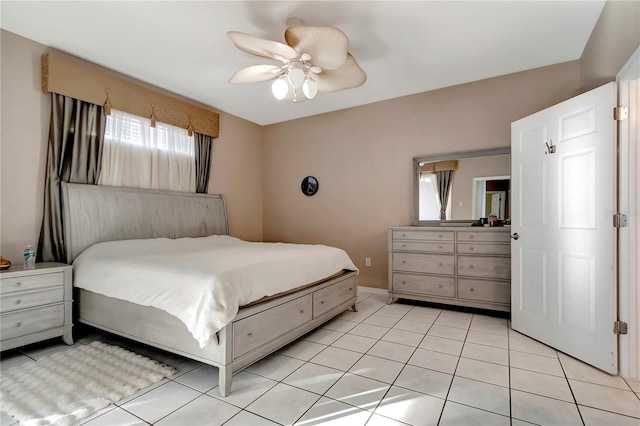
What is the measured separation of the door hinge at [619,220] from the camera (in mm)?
2065

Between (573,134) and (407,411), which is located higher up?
(573,134)

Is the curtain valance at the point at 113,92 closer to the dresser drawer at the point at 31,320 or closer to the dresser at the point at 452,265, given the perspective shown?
the dresser drawer at the point at 31,320

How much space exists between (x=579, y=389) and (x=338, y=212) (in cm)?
333

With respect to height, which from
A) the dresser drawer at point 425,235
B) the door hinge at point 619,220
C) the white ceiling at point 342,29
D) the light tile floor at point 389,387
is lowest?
the light tile floor at point 389,387

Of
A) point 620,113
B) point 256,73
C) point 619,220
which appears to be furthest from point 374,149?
point 619,220

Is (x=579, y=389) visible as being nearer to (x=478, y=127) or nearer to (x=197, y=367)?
(x=197, y=367)

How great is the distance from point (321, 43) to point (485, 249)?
8.76 feet

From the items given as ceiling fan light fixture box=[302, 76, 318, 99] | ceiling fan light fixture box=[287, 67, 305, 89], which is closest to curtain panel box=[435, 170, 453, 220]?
ceiling fan light fixture box=[302, 76, 318, 99]

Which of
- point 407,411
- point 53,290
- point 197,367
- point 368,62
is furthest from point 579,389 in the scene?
point 53,290

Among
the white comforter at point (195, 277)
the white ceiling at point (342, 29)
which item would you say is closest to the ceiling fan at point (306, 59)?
the white ceiling at point (342, 29)

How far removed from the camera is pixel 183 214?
3963mm

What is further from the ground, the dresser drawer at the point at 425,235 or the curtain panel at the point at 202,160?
the curtain panel at the point at 202,160

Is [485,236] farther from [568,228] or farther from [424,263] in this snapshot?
[568,228]

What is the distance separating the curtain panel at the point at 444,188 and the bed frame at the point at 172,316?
4.87ft
